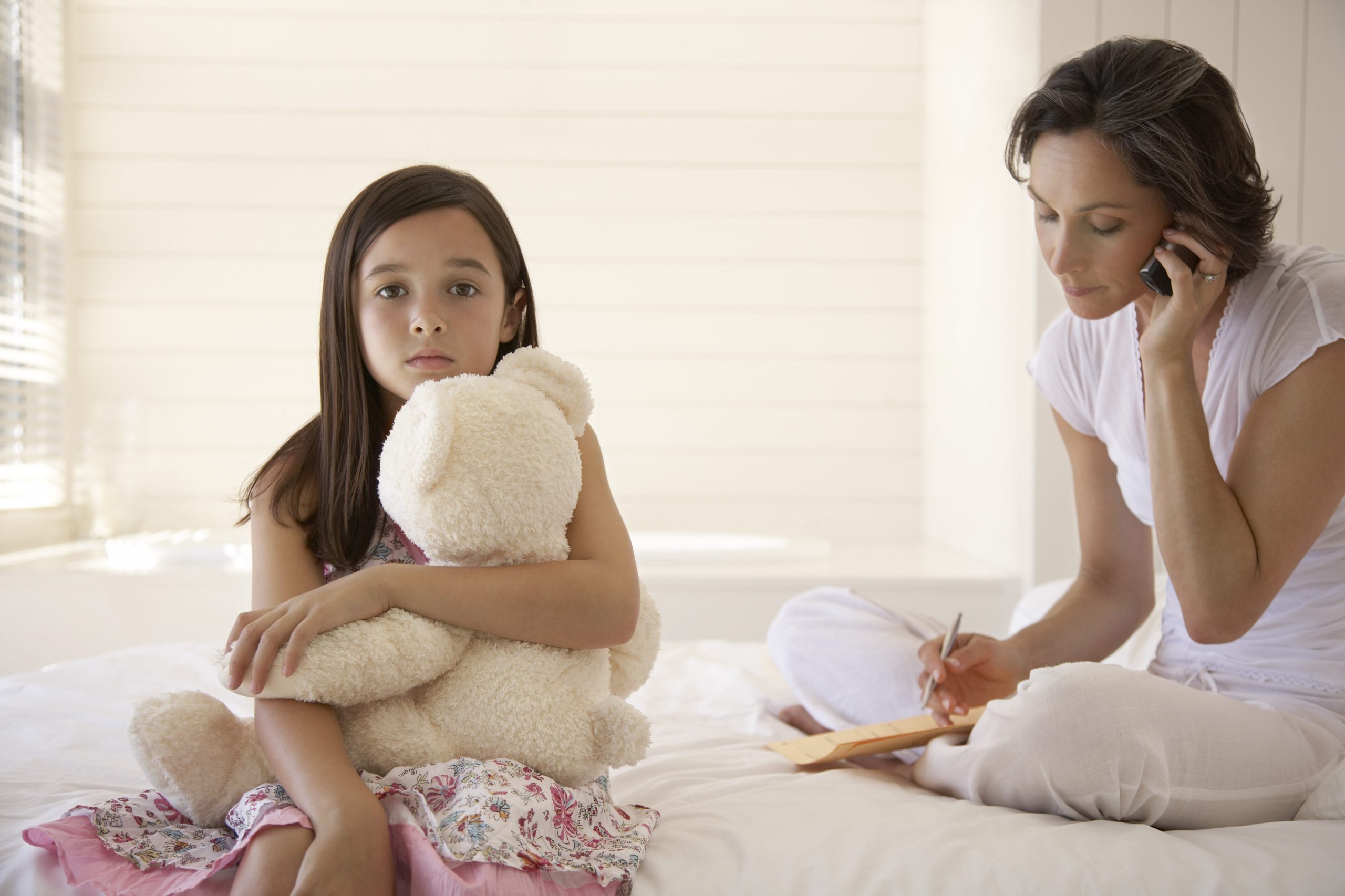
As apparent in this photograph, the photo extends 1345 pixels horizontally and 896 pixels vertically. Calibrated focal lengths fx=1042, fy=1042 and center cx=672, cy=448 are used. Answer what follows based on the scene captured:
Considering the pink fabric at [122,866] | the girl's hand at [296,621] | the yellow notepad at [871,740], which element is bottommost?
the yellow notepad at [871,740]

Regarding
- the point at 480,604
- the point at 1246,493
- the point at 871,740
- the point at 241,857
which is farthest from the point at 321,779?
the point at 1246,493

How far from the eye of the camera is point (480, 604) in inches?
34.3

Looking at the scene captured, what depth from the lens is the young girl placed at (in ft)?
2.46

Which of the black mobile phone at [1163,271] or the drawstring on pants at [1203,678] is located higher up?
the black mobile phone at [1163,271]

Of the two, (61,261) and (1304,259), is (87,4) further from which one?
(1304,259)

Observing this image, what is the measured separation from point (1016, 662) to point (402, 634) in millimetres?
785

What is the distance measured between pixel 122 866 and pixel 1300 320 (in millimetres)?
1184

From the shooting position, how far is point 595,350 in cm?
342

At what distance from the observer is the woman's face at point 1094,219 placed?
1.10 metres

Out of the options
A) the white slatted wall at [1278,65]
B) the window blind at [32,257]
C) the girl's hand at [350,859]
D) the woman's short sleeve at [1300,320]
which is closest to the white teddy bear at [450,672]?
the girl's hand at [350,859]

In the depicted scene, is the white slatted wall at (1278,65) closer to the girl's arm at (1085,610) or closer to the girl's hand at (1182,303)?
the girl's arm at (1085,610)

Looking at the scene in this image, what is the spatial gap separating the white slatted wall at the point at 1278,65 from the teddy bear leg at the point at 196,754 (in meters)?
1.84

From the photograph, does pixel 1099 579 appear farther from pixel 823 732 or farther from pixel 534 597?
pixel 534 597

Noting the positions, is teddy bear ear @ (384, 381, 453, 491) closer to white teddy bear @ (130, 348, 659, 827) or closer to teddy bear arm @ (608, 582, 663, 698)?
white teddy bear @ (130, 348, 659, 827)
